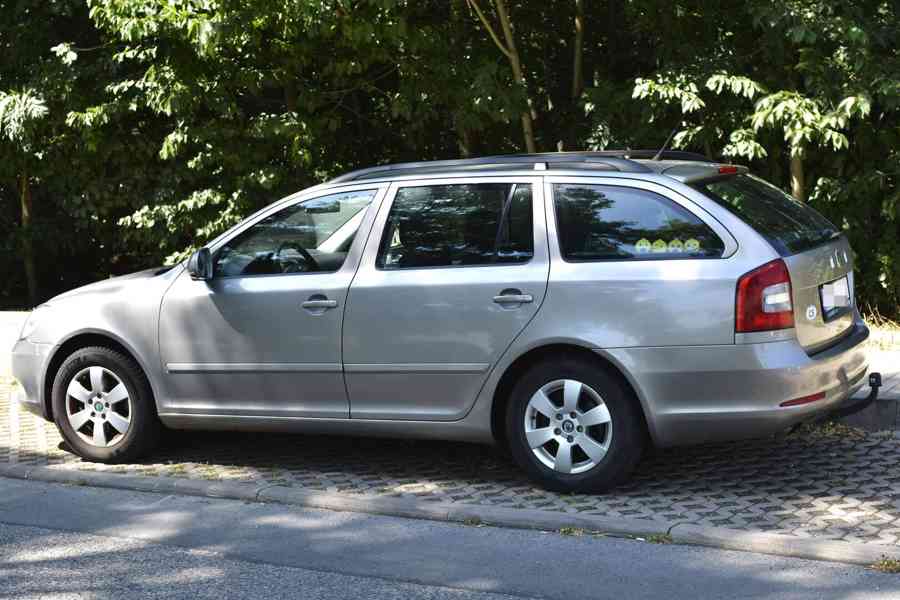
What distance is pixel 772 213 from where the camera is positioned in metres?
6.75

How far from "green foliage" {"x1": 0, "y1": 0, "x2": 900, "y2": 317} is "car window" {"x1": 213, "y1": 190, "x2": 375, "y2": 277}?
13.5 ft

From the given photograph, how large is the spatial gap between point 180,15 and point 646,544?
23.4ft

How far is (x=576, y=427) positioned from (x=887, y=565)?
5.68 feet

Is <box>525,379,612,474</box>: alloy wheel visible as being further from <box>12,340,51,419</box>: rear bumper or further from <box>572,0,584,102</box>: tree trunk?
<box>572,0,584,102</box>: tree trunk

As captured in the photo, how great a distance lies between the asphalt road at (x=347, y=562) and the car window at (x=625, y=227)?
4.72 feet

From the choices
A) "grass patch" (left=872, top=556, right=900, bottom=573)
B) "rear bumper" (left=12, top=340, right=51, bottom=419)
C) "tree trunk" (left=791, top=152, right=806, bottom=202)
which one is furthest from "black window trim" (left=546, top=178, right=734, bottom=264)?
"tree trunk" (left=791, top=152, right=806, bottom=202)

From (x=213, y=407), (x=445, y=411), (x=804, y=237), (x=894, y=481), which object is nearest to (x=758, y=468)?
(x=894, y=481)

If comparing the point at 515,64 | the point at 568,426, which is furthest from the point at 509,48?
the point at 568,426

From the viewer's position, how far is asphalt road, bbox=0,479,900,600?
5.21 m

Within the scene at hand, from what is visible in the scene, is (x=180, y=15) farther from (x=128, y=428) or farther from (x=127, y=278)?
(x=128, y=428)

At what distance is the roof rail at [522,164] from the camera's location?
682 centimetres

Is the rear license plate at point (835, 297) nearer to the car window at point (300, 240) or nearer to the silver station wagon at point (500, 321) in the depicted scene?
the silver station wagon at point (500, 321)

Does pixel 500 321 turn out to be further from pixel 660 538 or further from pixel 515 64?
pixel 515 64

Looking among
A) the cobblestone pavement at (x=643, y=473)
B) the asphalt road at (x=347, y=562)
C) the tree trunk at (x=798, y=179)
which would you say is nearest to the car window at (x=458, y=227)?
the cobblestone pavement at (x=643, y=473)
